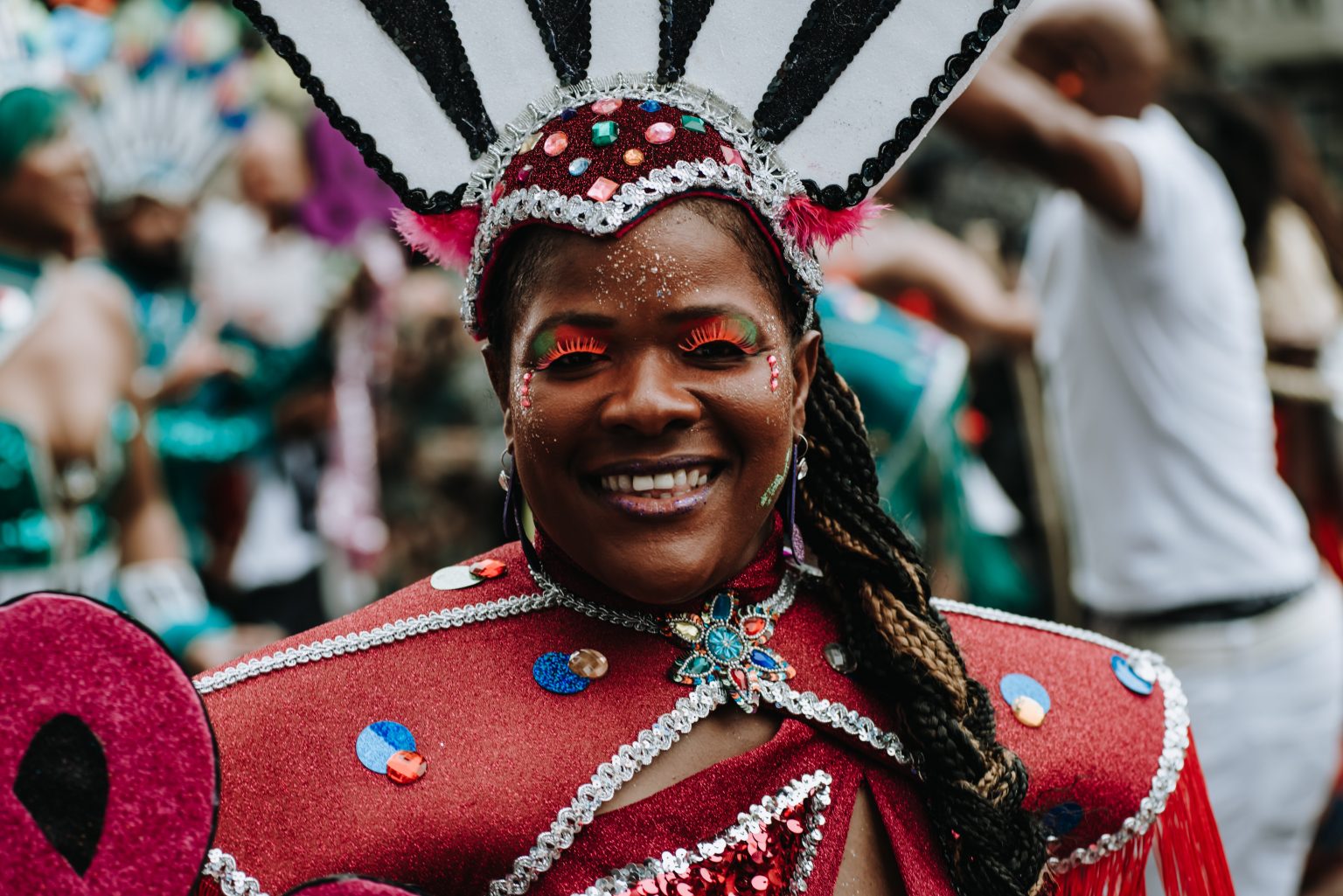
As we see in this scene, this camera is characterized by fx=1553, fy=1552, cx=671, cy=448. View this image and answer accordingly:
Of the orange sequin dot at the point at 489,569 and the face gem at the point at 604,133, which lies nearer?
the face gem at the point at 604,133

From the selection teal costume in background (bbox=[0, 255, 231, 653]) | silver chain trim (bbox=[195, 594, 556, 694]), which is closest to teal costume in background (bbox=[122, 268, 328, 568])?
teal costume in background (bbox=[0, 255, 231, 653])

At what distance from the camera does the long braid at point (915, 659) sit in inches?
75.4

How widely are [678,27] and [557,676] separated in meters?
0.82

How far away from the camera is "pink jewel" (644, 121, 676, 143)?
1826 millimetres

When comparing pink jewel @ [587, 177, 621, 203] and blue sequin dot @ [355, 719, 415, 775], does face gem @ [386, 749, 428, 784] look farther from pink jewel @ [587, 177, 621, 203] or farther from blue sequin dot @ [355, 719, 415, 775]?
pink jewel @ [587, 177, 621, 203]

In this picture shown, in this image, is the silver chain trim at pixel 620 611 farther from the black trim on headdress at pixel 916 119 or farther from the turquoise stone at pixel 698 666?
the black trim on headdress at pixel 916 119

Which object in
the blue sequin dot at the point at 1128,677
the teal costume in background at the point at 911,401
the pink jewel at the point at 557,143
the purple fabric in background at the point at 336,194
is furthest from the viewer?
the purple fabric in background at the point at 336,194

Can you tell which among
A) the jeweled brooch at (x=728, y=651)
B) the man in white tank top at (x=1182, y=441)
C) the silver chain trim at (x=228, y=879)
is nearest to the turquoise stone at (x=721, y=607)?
the jeweled brooch at (x=728, y=651)

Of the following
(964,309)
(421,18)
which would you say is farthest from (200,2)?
(421,18)

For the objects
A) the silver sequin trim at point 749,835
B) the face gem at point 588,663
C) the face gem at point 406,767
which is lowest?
the silver sequin trim at point 749,835

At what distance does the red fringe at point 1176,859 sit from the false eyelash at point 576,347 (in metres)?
1.00

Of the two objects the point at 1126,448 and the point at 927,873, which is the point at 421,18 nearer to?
the point at 927,873

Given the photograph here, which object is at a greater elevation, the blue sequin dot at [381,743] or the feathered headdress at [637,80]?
the feathered headdress at [637,80]

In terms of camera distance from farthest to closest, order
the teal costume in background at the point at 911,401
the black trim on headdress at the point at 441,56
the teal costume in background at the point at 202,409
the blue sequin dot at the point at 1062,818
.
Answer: the teal costume in background at the point at 202,409 < the teal costume in background at the point at 911,401 < the blue sequin dot at the point at 1062,818 < the black trim on headdress at the point at 441,56
